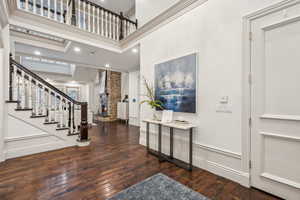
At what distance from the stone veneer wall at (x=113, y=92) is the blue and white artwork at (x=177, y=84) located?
4.92 m

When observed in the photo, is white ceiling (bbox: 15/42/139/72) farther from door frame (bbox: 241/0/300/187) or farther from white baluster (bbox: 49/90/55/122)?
door frame (bbox: 241/0/300/187)

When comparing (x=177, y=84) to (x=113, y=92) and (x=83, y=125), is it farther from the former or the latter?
(x=113, y=92)

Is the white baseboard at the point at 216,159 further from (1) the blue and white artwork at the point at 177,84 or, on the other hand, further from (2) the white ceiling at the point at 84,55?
(2) the white ceiling at the point at 84,55

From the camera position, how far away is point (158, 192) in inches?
63.2

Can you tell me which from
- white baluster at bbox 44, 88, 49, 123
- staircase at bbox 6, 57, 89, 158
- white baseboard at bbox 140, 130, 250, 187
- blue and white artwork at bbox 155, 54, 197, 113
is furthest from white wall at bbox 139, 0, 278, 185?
white baluster at bbox 44, 88, 49, 123

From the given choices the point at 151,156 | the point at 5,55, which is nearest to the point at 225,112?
the point at 151,156

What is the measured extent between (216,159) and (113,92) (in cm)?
636

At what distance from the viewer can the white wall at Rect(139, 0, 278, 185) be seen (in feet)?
5.90

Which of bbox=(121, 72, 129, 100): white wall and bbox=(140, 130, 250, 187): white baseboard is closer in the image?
bbox=(140, 130, 250, 187): white baseboard

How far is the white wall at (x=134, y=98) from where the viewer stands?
600cm

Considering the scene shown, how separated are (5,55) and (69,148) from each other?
2332 millimetres

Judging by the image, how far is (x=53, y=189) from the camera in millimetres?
1663

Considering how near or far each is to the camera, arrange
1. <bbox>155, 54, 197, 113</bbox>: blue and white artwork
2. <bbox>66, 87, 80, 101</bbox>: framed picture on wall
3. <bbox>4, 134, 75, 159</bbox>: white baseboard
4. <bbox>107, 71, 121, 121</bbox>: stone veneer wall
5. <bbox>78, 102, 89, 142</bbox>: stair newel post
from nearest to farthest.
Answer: <bbox>155, 54, 197, 113</bbox>: blue and white artwork, <bbox>4, 134, 75, 159</bbox>: white baseboard, <bbox>78, 102, 89, 142</bbox>: stair newel post, <bbox>107, 71, 121, 121</bbox>: stone veneer wall, <bbox>66, 87, 80, 101</bbox>: framed picture on wall

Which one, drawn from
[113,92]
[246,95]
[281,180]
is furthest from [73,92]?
[281,180]
